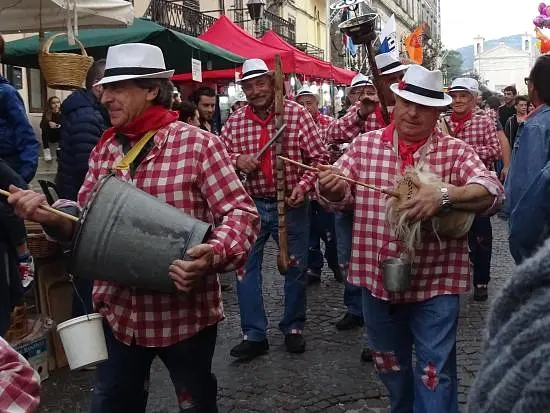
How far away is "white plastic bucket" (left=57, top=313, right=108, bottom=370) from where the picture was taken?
108 inches

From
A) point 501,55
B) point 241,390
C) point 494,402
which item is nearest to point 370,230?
point 241,390

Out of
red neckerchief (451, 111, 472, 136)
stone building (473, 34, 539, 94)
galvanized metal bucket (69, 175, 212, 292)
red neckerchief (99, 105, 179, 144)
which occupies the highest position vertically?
stone building (473, 34, 539, 94)

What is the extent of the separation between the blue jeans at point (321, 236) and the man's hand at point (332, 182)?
4.24 meters

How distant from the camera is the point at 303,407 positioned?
4160mm

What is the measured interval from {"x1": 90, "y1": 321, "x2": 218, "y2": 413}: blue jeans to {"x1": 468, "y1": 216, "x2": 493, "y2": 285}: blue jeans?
13.9 ft

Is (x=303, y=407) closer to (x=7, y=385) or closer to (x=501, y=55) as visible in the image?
(x=7, y=385)

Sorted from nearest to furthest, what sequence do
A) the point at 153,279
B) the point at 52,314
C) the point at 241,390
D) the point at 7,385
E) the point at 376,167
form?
the point at 7,385, the point at 153,279, the point at 376,167, the point at 241,390, the point at 52,314

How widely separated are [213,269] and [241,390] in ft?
6.50

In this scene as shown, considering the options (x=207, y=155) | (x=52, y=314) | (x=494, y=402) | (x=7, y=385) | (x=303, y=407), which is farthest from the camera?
(x=52, y=314)

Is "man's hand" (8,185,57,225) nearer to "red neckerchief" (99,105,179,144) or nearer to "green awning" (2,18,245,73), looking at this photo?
"red neckerchief" (99,105,179,144)

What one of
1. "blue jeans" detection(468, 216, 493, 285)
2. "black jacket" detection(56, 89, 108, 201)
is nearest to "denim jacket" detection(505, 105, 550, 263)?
"blue jeans" detection(468, 216, 493, 285)

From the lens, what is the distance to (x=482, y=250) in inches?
264

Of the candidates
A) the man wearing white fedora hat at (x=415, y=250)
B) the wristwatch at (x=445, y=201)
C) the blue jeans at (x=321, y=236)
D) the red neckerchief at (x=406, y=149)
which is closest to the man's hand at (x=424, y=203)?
the wristwatch at (x=445, y=201)

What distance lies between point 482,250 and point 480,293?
1.34 ft
